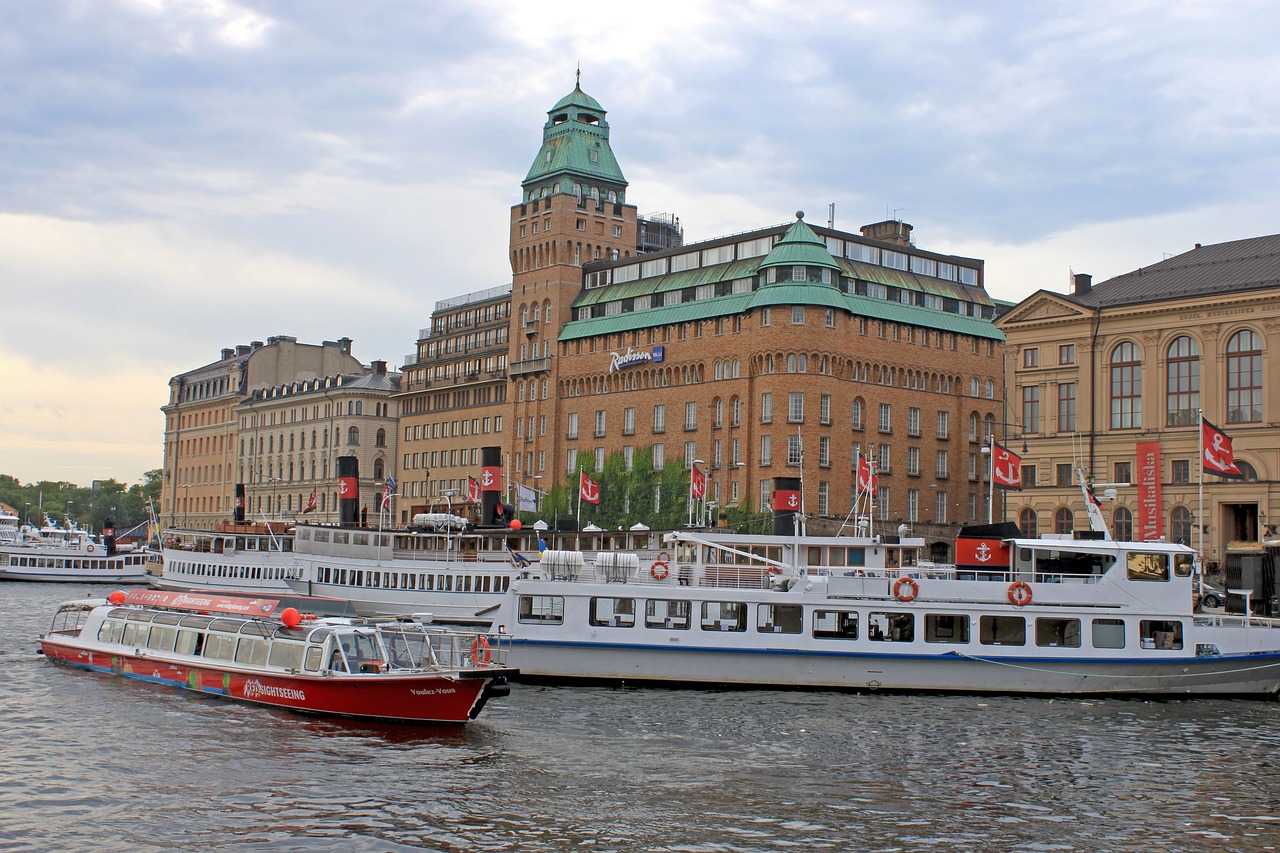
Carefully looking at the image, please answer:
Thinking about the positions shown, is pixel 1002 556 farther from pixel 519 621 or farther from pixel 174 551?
pixel 174 551

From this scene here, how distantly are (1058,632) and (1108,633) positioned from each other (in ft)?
5.39

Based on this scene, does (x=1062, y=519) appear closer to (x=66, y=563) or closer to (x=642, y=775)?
(x=642, y=775)

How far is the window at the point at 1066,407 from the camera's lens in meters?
91.3

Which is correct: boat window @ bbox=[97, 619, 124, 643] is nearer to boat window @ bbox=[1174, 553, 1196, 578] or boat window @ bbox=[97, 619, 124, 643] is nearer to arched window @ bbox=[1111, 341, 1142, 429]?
Result: boat window @ bbox=[1174, 553, 1196, 578]

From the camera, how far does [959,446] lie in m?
118

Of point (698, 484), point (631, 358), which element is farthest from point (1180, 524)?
point (631, 358)

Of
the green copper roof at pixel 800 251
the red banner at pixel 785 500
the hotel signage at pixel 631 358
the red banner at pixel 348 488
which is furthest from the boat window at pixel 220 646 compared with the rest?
the hotel signage at pixel 631 358

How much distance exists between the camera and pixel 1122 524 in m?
86.0

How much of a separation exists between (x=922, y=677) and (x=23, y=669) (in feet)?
106

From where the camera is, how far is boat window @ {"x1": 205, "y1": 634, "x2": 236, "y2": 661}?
44812 mm

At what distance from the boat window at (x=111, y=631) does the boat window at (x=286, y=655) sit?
401 inches

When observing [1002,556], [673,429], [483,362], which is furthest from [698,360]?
[1002,556]

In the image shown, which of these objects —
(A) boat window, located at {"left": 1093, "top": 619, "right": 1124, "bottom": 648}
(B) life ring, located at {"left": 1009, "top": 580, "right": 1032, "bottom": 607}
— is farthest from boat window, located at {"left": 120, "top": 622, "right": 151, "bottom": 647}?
(A) boat window, located at {"left": 1093, "top": 619, "right": 1124, "bottom": 648}

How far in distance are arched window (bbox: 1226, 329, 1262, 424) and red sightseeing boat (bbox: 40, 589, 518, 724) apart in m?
51.9
